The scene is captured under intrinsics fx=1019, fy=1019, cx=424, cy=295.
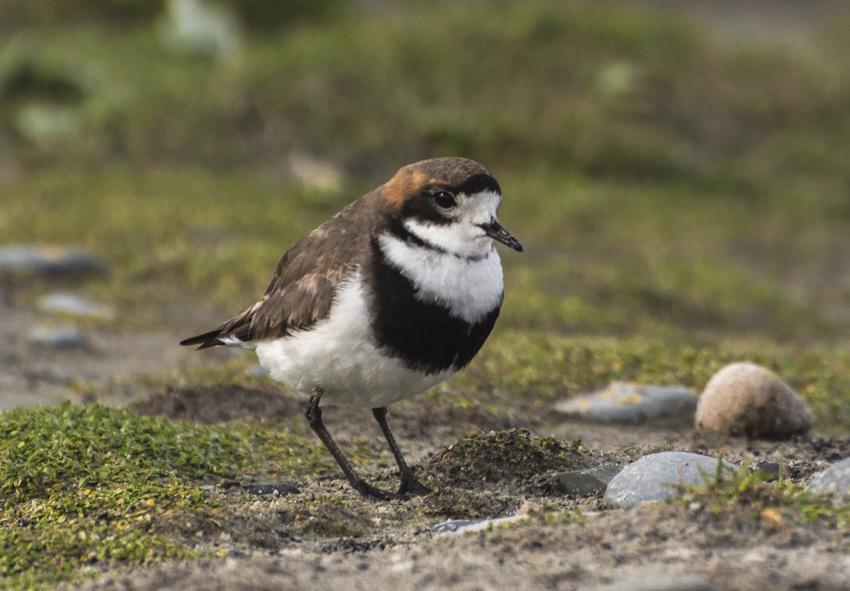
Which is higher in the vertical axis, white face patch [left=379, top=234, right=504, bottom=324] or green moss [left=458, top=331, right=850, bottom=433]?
white face patch [left=379, top=234, right=504, bottom=324]

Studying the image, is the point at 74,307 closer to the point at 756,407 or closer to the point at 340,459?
the point at 340,459

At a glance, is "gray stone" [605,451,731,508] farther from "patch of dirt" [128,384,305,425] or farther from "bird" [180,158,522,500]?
"patch of dirt" [128,384,305,425]

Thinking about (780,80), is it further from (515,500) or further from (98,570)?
(98,570)

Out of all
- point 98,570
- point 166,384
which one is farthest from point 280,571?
point 166,384

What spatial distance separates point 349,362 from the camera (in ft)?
13.9

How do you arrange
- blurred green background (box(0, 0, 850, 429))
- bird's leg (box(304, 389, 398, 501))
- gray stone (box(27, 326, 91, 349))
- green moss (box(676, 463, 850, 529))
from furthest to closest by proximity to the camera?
blurred green background (box(0, 0, 850, 429)) < gray stone (box(27, 326, 91, 349)) < bird's leg (box(304, 389, 398, 501)) < green moss (box(676, 463, 850, 529))

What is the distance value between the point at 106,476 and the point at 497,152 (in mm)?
8608

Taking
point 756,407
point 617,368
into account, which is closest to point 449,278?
point 756,407

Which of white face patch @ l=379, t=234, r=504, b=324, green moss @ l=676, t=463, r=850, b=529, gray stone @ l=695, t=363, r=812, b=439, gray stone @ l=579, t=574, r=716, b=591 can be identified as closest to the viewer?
gray stone @ l=579, t=574, r=716, b=591

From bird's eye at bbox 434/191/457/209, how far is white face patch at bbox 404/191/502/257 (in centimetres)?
3

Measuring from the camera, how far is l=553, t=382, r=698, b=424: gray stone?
6094 mm

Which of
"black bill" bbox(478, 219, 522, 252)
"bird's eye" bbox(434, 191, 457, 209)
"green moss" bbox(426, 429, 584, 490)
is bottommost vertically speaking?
"green moss" bbox(426, 429, 584, 490)

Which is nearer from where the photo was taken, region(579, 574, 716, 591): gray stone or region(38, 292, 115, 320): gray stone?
region(579, 574, 716, 591): gray stone

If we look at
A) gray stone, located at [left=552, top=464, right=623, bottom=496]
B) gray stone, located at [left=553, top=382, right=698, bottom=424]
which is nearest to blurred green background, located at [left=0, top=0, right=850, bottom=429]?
gray stone, located at [left=553, top=382, right=698, bottom=424]
